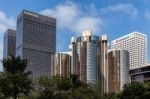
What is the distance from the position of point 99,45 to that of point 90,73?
15328mm

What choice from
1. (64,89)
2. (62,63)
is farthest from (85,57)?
(64,89)

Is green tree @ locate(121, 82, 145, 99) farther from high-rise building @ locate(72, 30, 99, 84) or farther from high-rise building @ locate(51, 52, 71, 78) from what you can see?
high-rise building @ locate(51, 52, 71, 78)

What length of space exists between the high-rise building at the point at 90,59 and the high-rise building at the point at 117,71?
1707 millimetres

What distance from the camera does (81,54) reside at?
15700cm

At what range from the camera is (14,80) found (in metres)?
55.4

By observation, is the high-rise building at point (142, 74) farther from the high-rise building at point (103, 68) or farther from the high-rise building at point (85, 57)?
the high-rise building at point (85, 57)

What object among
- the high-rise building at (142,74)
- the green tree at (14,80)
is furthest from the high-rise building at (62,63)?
the green tree at (14,80)

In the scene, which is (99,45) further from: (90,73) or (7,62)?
(7,62)

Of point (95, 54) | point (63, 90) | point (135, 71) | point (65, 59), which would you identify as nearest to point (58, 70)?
point (65, 59)

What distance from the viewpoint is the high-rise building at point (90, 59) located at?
154212 mm

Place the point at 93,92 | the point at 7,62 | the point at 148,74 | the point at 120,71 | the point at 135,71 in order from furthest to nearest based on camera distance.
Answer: the point at 120,71, the point at 135,71, the point at 148,74, the point at 93,92, the point at 7,62

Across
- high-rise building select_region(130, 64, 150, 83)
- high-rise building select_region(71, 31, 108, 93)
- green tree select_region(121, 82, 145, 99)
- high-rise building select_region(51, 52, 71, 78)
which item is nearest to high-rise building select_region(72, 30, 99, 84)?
high-rise building select_region(71, 31, 108, 93)

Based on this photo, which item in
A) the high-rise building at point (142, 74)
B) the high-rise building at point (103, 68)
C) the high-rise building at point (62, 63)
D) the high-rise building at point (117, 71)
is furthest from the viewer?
the high-rise building at point (62, 63)

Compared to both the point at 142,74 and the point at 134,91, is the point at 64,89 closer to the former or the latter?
the point at 134,91
